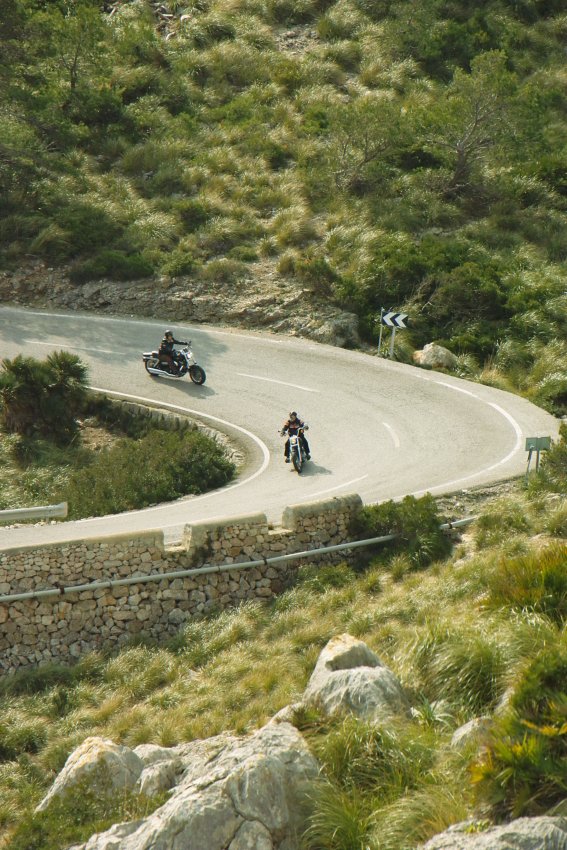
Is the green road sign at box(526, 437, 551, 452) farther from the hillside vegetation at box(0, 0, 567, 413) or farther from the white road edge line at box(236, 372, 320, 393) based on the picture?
the white road edge line at box(236, 372, 320, 393)

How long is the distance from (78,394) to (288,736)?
16.4 metres

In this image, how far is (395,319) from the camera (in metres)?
26.8

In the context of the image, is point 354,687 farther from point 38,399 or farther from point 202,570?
point 38,399

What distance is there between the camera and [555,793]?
24.7 ft

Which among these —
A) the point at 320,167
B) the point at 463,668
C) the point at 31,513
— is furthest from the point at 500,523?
the point at 320,167

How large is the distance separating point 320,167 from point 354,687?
1094 inches

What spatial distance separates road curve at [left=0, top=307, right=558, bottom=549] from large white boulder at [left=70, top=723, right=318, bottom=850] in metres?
7.24

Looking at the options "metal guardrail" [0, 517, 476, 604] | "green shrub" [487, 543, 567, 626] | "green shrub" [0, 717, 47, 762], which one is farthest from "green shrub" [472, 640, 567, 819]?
"metal guardrail" [0, 517, 476, 604]

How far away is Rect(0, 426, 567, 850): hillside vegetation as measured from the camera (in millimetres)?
8109

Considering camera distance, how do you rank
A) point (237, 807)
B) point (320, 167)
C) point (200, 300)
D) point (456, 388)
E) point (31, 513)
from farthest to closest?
point (320, 167), point (200, 300), point (456, 388), point (31, 513), point (237, 807)

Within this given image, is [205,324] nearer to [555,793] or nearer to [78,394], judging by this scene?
[78,394]

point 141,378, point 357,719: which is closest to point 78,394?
point 141,378

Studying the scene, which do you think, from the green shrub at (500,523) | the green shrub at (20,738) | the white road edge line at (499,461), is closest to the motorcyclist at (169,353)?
the white road edge line at (499,461)

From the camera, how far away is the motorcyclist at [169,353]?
993 inches
